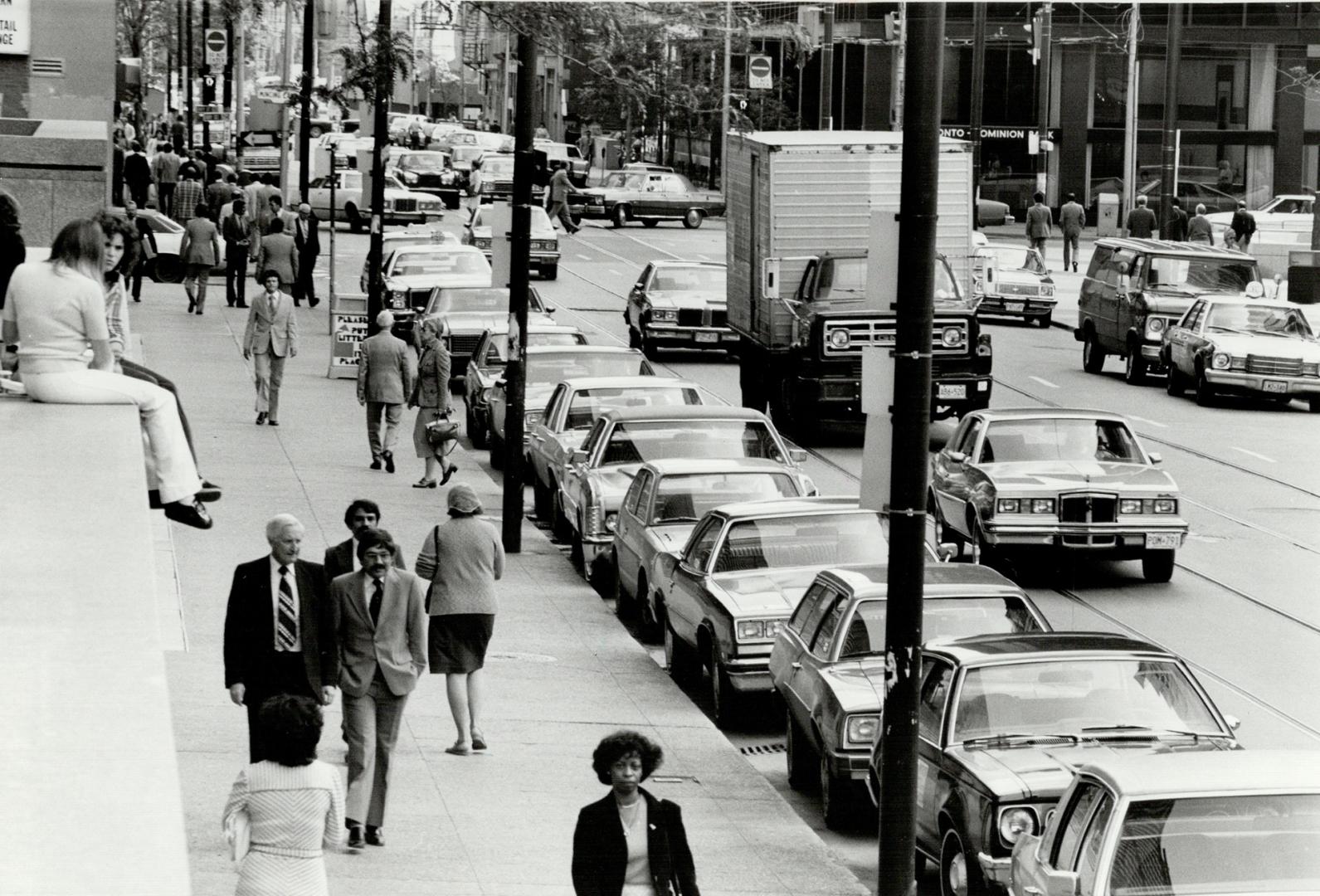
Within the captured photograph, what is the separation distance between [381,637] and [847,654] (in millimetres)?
3060

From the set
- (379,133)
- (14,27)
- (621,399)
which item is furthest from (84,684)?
(379,133)

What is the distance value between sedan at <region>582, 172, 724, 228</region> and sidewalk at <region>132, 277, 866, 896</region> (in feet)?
132

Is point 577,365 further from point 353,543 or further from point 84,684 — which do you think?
point 84,684

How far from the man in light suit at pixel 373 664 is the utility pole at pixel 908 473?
2399mm

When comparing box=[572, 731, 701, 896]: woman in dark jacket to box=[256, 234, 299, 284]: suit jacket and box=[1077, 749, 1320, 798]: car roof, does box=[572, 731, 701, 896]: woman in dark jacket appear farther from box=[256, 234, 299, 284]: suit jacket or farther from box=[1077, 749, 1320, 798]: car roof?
box=[256, 234, 299, 284]: suit jacket

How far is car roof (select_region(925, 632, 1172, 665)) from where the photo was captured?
1045cm

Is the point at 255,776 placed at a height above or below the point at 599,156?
below

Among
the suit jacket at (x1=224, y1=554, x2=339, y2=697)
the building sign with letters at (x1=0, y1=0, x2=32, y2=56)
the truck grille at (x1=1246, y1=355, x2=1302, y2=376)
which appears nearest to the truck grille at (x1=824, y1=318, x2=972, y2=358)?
the truck grille at (x1=1246, y1=355, x2=1302, y2=376)

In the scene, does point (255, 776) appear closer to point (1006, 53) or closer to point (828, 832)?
point (828, 832)

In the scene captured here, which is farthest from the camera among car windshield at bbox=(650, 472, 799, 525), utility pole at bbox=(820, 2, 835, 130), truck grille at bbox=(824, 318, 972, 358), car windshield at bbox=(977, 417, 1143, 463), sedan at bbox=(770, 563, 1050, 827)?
utility pole at bbox=(820, 2, 835, 130)

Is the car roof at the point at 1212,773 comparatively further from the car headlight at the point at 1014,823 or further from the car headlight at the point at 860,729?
the car headlight at the point at 860,729

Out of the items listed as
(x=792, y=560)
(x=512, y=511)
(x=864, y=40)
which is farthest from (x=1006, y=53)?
(x=792, y=560)

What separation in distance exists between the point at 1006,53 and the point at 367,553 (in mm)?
59228

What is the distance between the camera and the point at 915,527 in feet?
30.6
